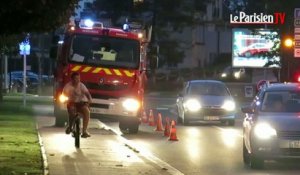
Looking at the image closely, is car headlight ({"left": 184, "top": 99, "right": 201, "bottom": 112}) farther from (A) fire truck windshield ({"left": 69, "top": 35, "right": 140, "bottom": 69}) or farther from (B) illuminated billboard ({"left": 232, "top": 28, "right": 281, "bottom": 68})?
(B) illuminated billboard ({"left": 232, "top": 28, "right": 281, "bottom": 68})

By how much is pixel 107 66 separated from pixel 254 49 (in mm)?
33731

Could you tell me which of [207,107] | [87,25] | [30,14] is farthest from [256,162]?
[207,107]

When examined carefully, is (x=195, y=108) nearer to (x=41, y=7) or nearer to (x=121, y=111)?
(x=121, y=111)

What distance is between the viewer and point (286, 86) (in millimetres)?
17516

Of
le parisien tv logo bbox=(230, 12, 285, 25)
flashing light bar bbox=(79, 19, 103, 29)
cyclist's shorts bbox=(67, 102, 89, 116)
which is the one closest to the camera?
cyclist's shorts bbox=(67, 102, 89, 116)

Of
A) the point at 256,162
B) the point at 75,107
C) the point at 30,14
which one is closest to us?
the point at 30,14

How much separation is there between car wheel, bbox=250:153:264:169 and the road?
0.11m

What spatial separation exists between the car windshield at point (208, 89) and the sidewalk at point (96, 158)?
8.55 m

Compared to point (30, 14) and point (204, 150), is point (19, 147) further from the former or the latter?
point (30, 14)

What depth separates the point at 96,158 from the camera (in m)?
17.2

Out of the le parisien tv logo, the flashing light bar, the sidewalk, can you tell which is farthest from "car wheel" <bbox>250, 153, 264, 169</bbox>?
the le parisien tv logo

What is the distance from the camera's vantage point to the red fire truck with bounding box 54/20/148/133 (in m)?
25.1

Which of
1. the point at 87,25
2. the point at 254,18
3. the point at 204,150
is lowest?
the point at 204,150

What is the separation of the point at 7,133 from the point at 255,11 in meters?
35.3
